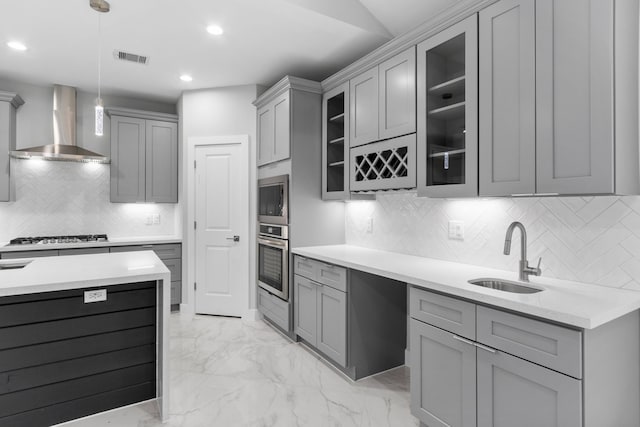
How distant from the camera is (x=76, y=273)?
2.06m

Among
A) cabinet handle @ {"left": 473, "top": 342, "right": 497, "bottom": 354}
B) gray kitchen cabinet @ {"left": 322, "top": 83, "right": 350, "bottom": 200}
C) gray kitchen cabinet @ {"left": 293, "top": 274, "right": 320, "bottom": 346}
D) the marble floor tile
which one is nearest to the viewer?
cabinet handle @ {"left": 473, "top": 342, "right": 497, "bottom": 354}

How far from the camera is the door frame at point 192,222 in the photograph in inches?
161

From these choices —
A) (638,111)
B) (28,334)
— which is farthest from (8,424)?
(638,111)

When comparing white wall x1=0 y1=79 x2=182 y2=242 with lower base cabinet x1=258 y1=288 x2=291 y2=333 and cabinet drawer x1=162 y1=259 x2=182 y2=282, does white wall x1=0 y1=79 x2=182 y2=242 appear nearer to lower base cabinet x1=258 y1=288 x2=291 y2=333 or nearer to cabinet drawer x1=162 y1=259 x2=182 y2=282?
cabinet drawer x1=162 y1=259 x2=182 y2=282

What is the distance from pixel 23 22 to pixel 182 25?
1.26 meters

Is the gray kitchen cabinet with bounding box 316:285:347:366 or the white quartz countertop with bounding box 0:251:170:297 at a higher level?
the white quartz countertop with bounding box 0:251:170:297

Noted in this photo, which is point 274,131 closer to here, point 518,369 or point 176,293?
point 176,293

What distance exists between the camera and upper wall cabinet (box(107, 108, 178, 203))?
4.41 metres

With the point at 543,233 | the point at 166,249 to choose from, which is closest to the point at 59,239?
the point at 166,249

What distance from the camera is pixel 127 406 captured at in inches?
88.4

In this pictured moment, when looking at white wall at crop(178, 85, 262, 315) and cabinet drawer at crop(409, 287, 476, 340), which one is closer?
cabinet drawer at crop(409, 287, 476, 340)

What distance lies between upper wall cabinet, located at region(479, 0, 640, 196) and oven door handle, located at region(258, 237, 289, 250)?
199cm

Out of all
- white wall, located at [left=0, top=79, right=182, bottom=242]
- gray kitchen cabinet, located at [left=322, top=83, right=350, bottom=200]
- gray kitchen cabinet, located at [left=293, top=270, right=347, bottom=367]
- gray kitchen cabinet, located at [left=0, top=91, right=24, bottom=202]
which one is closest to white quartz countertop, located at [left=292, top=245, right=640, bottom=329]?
gray kitchen cabinet, located at [left=293, top=270, right=347, bottom=367]

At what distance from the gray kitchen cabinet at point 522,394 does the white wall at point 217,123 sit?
288 cm
